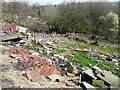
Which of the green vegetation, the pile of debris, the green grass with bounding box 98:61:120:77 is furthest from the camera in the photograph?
the green grass with bounding box 98:61:120:77

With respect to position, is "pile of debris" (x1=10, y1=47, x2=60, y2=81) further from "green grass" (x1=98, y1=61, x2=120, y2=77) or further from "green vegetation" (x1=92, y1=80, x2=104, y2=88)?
"green grass" (x1=98, y1=61, x2=120, y2=77)

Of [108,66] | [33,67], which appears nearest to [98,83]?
[33,67]

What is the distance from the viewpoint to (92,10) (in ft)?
93.0

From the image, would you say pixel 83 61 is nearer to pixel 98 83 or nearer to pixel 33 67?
pixel 33 67

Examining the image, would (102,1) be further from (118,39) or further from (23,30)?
(23,30)

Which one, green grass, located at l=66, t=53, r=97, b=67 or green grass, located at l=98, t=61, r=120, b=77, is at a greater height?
green grass, located at l=66, t=53, r=97, b=67

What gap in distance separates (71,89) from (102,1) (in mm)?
20801

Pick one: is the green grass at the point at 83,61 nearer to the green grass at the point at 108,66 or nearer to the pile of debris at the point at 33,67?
the green grass at the point at 108,66

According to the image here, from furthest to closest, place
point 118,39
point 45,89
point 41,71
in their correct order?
1. point 118,39
2. point 41,71
3. point 45,89

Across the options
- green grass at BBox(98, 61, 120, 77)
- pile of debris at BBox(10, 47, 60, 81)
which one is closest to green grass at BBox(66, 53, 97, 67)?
green grass at BBox(98, 61, 120, 77)

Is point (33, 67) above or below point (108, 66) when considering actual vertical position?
above

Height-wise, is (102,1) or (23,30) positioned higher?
(102,1)

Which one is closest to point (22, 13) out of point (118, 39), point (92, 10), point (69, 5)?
point (69, 5)

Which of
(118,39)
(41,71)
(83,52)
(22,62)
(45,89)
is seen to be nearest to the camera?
(45,89)
